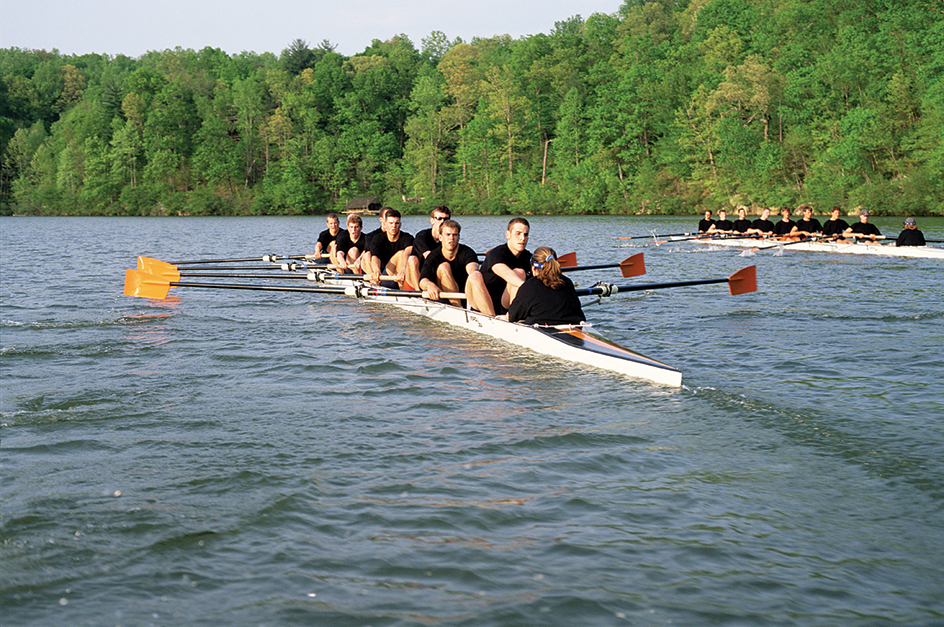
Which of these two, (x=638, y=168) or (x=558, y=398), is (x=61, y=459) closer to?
(x=558, y=398)

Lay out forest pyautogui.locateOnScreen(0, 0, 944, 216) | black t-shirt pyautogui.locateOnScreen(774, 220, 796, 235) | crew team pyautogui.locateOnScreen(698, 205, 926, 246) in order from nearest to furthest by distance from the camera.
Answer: crew team pyautogui.locateOnScreen(698, 205, 926, 246), black t-shirt pyautogui.locateOnScreen(774, 220, 796, 235), forest pyautogui.locateOnScreen(0, 0, 944, 216)

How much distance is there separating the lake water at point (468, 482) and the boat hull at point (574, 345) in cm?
15

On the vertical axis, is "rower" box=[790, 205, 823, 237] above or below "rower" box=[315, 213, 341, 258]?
above

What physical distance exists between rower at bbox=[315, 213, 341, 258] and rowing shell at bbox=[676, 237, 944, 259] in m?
12.3

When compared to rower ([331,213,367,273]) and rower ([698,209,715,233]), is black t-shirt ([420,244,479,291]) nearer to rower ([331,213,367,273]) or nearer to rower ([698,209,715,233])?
rower ([331,213,367,273])

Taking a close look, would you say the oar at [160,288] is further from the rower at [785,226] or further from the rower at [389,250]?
the rower at [785,226]

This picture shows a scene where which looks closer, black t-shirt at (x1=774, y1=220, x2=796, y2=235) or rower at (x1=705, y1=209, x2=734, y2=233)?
black t-shirt at (x1=774, y1=220, x2=796, y2=235)

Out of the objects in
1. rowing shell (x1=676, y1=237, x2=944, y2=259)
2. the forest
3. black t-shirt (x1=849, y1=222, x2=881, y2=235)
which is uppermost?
A: the forest

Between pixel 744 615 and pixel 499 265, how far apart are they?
6.23 m

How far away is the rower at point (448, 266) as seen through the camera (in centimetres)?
1078

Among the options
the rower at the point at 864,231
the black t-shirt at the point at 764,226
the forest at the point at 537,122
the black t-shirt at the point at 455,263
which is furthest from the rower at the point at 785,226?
the forest at the point at 537,122

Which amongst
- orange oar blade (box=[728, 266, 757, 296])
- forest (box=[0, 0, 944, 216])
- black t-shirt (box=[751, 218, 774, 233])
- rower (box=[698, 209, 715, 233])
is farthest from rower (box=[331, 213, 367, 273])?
forest (box=[0, 0, 944, 216])

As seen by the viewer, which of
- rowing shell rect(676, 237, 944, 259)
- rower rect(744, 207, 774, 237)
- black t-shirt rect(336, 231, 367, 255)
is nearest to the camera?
black t-shirt rect(336, 231, 367, 255)

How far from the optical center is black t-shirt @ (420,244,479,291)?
36.9 feet
